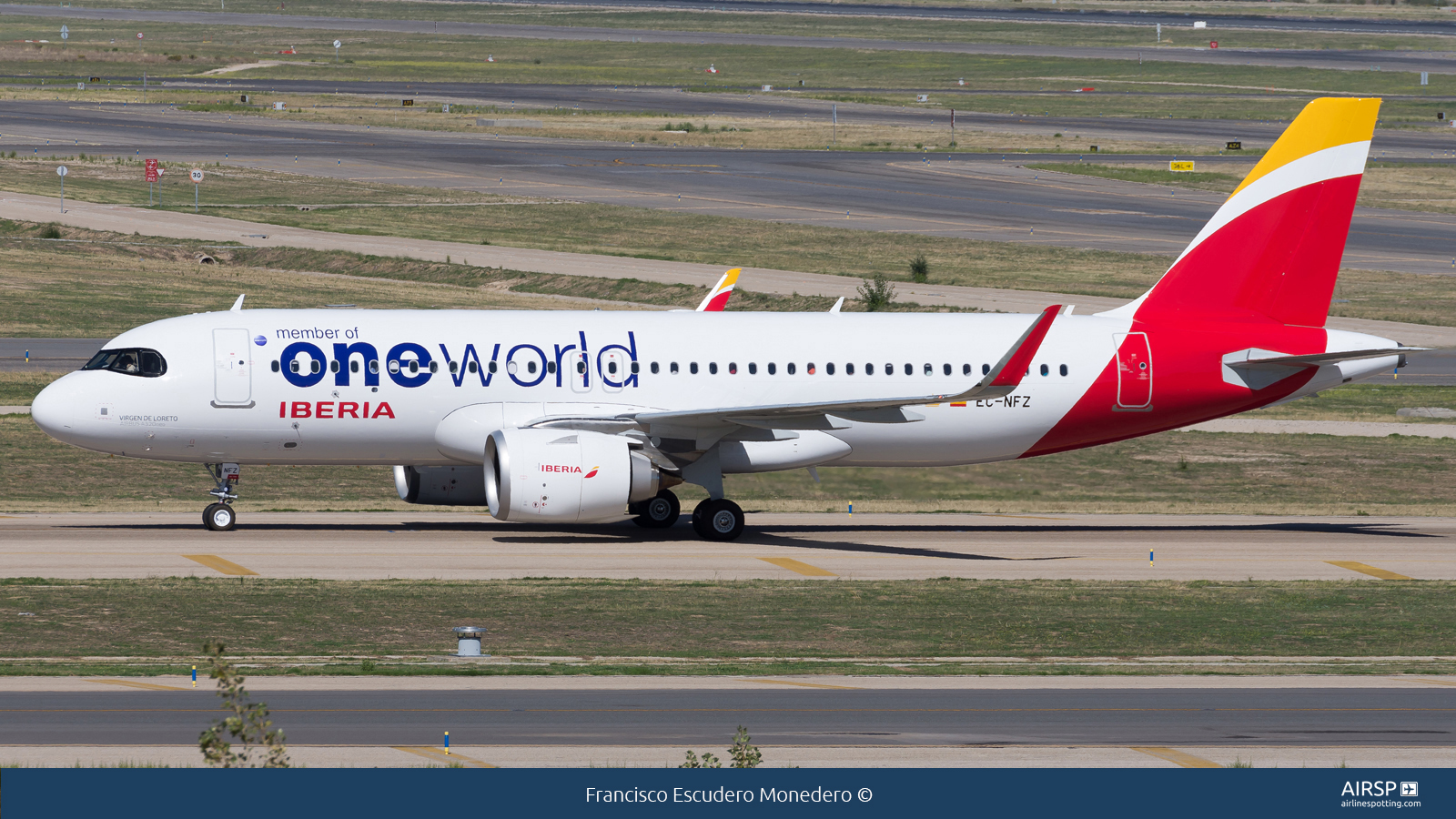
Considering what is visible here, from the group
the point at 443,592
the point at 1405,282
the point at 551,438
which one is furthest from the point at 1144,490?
the point at 1405,282

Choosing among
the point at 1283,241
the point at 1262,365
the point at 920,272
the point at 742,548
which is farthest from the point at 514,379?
the point at 920,272

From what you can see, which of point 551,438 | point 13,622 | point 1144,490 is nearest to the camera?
point 13,622

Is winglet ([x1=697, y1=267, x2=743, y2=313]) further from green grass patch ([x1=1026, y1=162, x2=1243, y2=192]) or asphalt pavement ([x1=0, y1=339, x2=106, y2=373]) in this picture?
green grass patch ([x1=1026, y1=162, x2=1243, y2=192])

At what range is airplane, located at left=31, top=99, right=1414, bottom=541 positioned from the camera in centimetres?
3756

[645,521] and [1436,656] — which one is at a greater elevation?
[645,521]

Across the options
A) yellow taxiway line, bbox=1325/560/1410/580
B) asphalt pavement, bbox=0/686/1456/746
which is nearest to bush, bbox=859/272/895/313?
yellow taxiway line, bbox=1325/560/1410/580

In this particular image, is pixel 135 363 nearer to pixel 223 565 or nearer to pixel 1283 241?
pixel 223 565

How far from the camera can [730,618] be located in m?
31.0

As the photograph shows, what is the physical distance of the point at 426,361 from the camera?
38.2 m

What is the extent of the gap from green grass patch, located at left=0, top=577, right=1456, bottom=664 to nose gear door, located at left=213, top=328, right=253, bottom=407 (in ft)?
19.6

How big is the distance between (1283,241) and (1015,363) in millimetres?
9644

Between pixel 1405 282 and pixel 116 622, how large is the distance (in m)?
69.0
